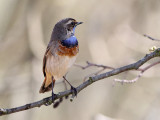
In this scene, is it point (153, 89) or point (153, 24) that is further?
point (153, 24)

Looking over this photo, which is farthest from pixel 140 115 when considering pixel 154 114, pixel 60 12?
pixel 60 12

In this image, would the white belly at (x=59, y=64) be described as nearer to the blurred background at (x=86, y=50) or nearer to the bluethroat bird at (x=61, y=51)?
the bluethroat bird at (x=61, y=51)

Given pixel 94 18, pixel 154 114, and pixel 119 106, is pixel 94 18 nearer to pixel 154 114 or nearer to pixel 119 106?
pixel 119 106

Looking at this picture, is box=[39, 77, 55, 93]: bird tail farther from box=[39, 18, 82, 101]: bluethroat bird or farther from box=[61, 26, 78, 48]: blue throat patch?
box=[61, 26, 78, 48]: blue throat patch

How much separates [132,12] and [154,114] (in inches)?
121

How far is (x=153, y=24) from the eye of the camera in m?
8.91

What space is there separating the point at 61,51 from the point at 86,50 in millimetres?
4155

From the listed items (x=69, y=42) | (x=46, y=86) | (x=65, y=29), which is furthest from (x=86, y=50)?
(x=69, y=42)

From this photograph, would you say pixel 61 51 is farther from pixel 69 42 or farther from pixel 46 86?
pixel 46 86

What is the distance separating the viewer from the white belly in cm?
596

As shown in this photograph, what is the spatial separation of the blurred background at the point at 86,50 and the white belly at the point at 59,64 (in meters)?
1.79

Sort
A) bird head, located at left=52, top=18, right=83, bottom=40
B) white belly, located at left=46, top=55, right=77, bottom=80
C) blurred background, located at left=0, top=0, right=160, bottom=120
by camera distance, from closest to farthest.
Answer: white belly, located at left=46, top=55, right=77, bottom=80 → bird head, located at left=52, top=18, right=83, bottom=40 → blurred background, located at left=0, top=0, right=160, bottom=120

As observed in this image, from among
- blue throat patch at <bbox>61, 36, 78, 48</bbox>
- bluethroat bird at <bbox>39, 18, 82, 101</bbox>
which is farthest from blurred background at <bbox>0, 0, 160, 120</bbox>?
blue throat patch at <bbox>61, 36, 78, 48</bbox>

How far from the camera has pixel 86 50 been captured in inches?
398
